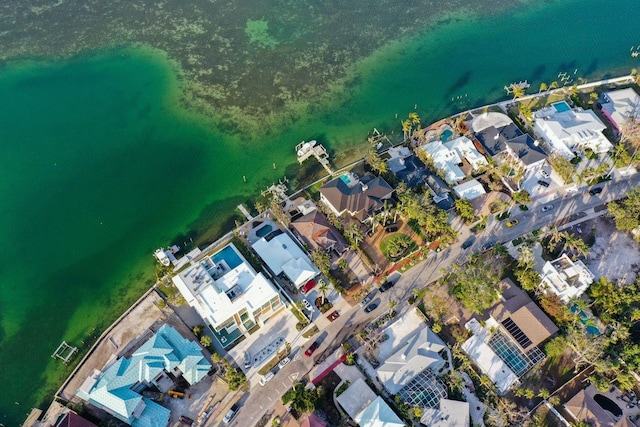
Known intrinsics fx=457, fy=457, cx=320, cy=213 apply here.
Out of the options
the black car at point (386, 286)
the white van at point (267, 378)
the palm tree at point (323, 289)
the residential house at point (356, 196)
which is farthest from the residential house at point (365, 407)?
the residential house at point (356, 196)

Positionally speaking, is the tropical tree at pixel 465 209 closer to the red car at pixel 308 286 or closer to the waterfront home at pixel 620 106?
the red car at pixel 308 286

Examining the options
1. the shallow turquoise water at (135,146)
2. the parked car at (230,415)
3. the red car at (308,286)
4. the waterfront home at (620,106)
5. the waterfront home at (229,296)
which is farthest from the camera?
the waterfront home at (620,106)

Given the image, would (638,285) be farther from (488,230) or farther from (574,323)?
(488,230)

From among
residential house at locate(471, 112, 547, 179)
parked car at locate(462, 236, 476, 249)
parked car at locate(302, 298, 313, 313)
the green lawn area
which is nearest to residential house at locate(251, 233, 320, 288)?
parked car at locate(302, 298, 313, 313)

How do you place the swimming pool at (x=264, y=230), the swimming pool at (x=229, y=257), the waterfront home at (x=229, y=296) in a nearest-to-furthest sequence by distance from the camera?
the waterfront home at (x=229, y=296), the swimming pool at (x=229, y=257), the swimming pool at (x=264, y=230)

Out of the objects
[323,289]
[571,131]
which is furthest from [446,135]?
[323,289]

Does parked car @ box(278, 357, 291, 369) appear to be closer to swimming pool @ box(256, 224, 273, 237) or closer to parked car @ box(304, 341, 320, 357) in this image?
parked car @ box(304, 341, 320, 357)

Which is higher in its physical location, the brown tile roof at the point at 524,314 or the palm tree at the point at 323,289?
the palm tree at the point at 323,289

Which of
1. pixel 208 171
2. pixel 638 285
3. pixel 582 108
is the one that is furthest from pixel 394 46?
pixel 638 285
